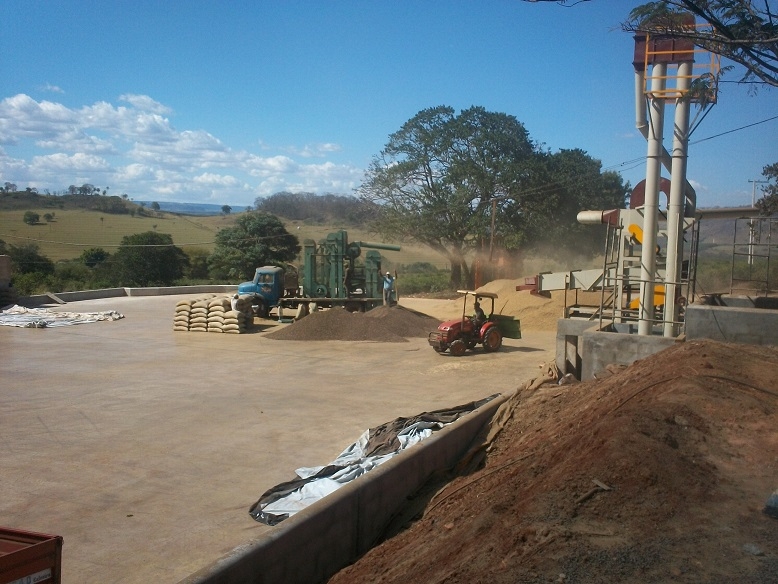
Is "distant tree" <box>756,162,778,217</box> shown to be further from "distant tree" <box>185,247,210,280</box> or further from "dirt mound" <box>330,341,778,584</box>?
"distant tree" <box>185,247,210,280</box>

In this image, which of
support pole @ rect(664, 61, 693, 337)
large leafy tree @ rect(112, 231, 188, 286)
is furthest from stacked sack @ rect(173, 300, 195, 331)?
large leafy tree @ rect(112, 231, 188, 286)

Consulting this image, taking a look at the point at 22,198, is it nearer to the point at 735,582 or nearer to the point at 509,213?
the point at 509,213

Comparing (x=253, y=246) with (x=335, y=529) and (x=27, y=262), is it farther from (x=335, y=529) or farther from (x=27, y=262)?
(x=335, y=529)

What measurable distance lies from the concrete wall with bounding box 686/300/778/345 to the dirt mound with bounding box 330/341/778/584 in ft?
3.52

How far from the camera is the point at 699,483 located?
5375 millimetres

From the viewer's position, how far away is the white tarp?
89.5ft

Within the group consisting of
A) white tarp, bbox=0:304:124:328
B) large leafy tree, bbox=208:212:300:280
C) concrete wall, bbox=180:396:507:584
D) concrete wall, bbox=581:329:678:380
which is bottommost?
white tarp, bbox=0:304:124:328

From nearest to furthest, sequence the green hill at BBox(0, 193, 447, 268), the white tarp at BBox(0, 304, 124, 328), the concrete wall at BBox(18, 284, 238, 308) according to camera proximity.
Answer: the white tarp at BBox(0, 304, 124, 328) < the concrete wall at BBox(18, 284, 238, 308) < the green hill at BBox(0, 193, 447, 268)

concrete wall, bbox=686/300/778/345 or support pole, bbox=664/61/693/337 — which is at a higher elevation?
support pole, bbox=664/61/693/337

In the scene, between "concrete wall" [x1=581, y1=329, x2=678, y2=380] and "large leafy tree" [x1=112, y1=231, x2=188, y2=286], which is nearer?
"concrete wall" [x1=581, y1=329, x2=678, y2=380]

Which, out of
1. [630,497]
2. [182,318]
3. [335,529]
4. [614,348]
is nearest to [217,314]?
[182,318]

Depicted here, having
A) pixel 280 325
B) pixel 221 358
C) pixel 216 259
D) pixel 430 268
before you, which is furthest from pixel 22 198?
pixel 221 358

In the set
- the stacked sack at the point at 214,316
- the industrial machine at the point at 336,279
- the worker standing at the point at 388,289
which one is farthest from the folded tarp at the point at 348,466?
the industrial machine at the point at 336,279

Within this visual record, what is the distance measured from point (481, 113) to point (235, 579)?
44.4 metres
